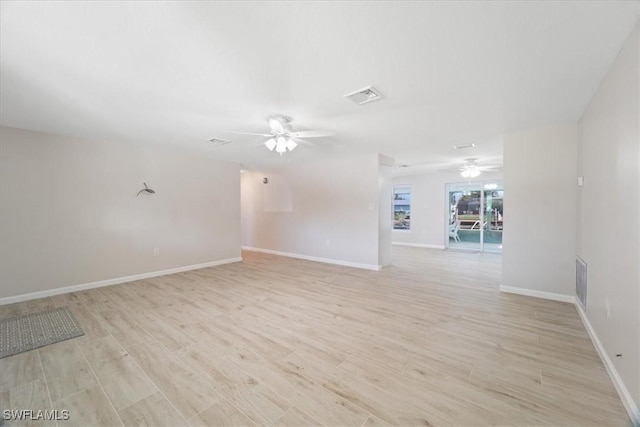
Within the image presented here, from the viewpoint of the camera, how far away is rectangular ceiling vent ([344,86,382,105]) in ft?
7.56

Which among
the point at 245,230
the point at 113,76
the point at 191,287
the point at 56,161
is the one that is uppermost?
the point at 113,76

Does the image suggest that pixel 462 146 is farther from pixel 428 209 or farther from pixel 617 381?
pixel 428 209

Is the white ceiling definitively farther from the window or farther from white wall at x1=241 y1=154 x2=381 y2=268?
the window

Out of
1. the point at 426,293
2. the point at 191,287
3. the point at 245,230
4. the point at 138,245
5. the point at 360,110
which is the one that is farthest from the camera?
the point at 245,230

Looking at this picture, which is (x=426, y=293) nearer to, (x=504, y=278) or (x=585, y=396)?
(x=504, y=278)

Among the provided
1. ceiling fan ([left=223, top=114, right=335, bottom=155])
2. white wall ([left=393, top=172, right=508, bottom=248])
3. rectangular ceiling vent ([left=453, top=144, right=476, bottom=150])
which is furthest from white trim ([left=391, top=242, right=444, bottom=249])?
ceiling fan ([left=223, top=114, right=335, bottom=155])

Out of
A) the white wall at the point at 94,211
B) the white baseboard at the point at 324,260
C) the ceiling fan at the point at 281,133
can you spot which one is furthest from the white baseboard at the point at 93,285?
the ceiling fan at the point at 281,133

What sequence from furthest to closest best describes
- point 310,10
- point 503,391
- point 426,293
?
point 426,293 → point 503,391 → point 310,10

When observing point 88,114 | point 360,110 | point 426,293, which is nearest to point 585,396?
point 426,293

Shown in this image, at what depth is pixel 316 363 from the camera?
6.61 ft

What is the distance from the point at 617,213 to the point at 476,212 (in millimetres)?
6858

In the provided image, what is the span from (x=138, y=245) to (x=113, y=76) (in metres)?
3.36

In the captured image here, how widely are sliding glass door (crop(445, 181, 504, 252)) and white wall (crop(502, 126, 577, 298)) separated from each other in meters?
3.98

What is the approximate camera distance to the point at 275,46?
170 cm
